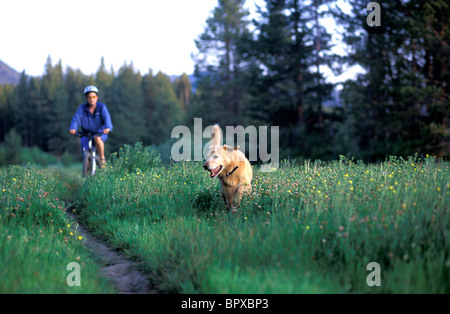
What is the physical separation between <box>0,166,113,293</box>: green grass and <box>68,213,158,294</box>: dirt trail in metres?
0.17

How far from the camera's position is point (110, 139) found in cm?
5622

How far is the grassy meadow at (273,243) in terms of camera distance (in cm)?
321

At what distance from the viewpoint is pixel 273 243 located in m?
3.92

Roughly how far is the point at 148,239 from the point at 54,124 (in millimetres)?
75210

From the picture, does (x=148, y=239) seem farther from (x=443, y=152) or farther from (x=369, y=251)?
(x=443, y=152)

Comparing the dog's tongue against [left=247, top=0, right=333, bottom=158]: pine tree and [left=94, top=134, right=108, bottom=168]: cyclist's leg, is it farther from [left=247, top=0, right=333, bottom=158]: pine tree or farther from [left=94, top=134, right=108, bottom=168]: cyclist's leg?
[left=247, top=0, right=333, bottom=158]: pine tree

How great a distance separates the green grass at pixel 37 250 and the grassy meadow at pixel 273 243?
0.01 meters

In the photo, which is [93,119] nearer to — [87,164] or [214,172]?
[87,164]

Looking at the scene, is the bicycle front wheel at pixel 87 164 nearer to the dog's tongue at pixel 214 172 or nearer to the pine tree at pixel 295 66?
the dog's tongue at pixel 214 172

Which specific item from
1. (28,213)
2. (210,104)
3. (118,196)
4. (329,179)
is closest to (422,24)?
(329,179)

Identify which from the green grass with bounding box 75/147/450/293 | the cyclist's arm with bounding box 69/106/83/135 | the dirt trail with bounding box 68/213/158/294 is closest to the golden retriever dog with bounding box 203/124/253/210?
the green grass with bounding box 75/147/450/293

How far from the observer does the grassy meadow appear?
3.21 m

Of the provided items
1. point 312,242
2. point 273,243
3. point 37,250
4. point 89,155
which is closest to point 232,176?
point 273,243

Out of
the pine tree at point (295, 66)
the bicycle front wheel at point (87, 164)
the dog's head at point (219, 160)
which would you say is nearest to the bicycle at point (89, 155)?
the bicycle front wheel at point (87, 164)
